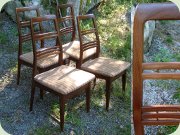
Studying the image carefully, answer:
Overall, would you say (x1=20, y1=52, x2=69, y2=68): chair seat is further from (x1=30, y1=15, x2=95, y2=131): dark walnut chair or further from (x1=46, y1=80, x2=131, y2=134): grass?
(x1=46, y1=80, x2=131, y2=134): grass

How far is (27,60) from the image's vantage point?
313cm

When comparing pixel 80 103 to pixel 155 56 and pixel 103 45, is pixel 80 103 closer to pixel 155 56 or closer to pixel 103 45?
pixel 103 45

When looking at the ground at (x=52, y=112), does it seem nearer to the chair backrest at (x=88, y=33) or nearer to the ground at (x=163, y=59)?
the ground at (x=163, y=59)

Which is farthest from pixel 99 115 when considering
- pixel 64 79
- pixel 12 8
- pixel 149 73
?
pixel 12 8

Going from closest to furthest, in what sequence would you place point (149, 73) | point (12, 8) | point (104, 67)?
point (149, 73), point (104, 67), point (12, 8)

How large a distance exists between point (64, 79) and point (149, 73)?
67.8 inches

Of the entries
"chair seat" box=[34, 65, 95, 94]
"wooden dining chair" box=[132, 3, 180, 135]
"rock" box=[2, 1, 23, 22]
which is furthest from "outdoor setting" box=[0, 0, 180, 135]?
"wooden dining chair" box=[132, 3, 180, 135]

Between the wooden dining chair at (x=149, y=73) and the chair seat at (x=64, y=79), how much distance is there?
5.01 feet

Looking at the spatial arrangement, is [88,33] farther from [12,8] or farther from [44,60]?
[12,8]

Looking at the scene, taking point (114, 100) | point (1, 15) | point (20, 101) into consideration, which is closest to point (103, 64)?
point (114, 100)

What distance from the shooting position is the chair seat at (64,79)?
255 centimetres

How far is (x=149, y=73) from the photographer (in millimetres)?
984

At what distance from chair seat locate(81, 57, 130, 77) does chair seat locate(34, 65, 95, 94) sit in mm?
199

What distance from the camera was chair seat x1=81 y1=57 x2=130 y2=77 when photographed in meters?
2.99
